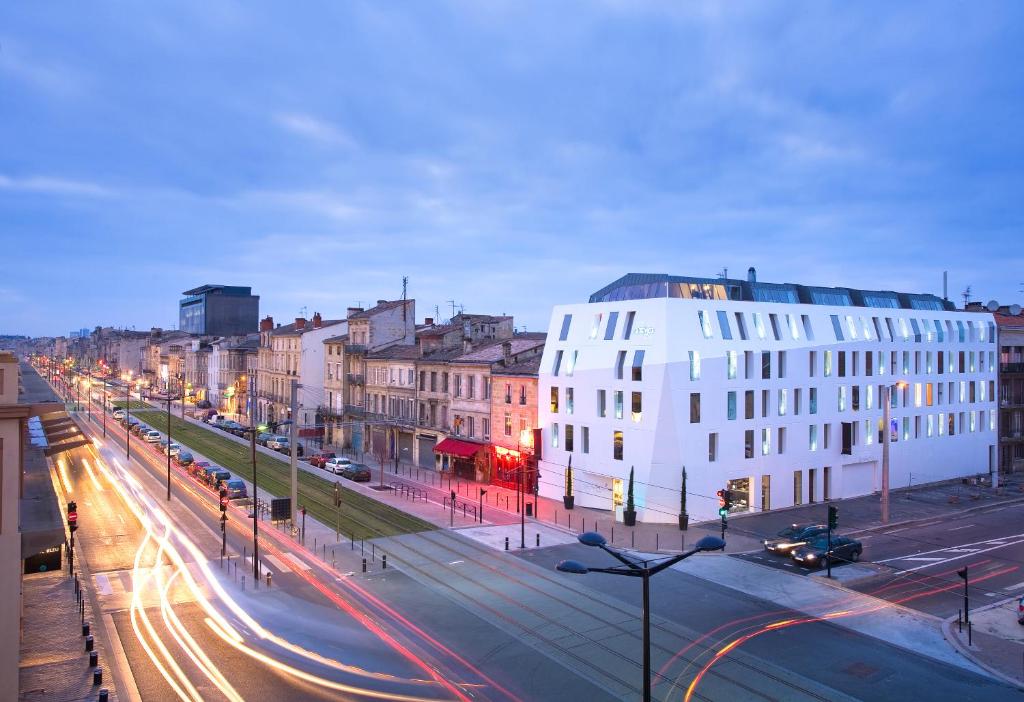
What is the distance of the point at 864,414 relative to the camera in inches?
1982

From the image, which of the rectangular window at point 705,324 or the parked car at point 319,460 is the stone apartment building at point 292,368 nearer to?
the parked car at point 319,460

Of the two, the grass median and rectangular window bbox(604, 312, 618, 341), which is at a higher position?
rectangular window bbox(604, 312, 618, 341)

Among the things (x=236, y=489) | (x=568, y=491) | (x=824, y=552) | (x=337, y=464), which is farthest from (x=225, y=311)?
(x=824, y=552)

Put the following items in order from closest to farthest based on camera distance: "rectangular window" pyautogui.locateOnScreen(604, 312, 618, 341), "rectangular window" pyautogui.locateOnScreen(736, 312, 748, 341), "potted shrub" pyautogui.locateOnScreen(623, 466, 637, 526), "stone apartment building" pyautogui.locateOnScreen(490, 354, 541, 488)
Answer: "potted shrub" pyautogui.locateOnScreen(623, 466, 637, 526) → "rectangular window" pyautogui.locateOnScreen(736, 312, 748, 341) → "rectangular window" pyautogui.locateOnScreen(604, 312, 618, 341) → "stone apartment building" pyautogui.locateOnScreen(490, 354, 541, 488)

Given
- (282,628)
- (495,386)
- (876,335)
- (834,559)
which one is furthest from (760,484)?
(282,628)

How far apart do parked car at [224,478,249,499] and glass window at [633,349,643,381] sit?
26.7m

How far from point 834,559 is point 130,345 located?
167 meters

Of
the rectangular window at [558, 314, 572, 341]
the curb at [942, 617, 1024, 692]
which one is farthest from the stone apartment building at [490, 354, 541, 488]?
the curb at [942, 617, 1024, 692]

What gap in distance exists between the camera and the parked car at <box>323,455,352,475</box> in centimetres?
5758

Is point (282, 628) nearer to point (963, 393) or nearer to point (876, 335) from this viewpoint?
point (876, 335)

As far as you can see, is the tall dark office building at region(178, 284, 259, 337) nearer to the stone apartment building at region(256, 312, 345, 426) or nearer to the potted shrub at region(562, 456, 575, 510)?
the stone apartment building at region(256, 312, 345, 426)

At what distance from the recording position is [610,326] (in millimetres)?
46000

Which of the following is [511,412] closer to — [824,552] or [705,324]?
[705,324]

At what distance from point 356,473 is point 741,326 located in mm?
31033
